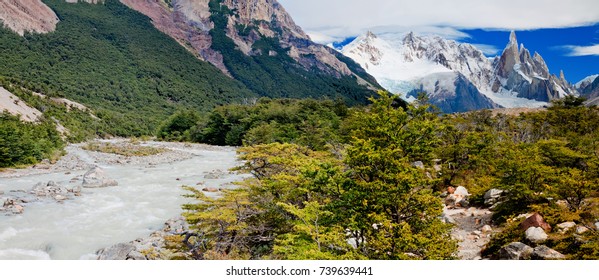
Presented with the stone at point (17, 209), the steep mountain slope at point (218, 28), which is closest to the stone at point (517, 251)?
the stone at point (17, 209)

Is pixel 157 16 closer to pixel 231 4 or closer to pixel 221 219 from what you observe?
pixel 231 4

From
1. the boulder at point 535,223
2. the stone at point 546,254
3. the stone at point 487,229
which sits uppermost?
the stone at point 546,254

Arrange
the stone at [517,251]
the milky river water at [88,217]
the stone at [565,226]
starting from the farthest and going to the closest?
the milky river water at [88,217]
the stone at [565,226]
the stone at [517,251]

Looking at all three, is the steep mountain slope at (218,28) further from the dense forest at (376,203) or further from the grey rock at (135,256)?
the grey rock at (135,256)

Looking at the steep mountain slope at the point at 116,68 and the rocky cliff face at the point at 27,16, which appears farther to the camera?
the rocky cliff face at the point at 27,16

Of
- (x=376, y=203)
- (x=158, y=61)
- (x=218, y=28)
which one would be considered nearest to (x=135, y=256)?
(x=376, y=203)

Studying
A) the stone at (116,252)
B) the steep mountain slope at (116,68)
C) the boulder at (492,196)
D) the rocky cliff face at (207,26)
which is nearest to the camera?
the stone at (116,252)

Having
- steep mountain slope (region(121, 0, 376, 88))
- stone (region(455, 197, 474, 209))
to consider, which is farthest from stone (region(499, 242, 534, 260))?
steep mountain slope (region(121, 0, 376, 88))

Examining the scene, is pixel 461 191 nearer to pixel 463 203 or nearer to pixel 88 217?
pixel 463 203
